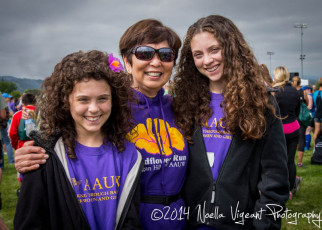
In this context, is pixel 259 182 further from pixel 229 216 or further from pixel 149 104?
pixel 149 104

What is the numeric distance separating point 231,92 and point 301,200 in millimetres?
4069

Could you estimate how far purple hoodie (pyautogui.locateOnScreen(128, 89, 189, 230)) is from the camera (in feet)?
6.72

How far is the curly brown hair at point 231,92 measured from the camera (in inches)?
82.6

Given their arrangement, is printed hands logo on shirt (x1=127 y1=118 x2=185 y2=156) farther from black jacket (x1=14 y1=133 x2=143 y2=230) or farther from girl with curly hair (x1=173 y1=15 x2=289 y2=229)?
black jacket (x1=14 y1=133 x2=143 y2=230)

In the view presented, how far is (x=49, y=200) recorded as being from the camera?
5.58 feet

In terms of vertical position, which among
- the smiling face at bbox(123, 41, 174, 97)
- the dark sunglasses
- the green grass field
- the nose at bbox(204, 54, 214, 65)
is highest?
the dark sunglasses

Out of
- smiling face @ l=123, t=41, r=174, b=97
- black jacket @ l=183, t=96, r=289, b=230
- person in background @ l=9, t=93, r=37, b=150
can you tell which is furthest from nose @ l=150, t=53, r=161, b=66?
person in background @ l=9, t=93, r=37, b=150

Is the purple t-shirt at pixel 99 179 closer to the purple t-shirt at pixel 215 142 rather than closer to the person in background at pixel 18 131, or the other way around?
the purple t-shirt at pixel 215 142

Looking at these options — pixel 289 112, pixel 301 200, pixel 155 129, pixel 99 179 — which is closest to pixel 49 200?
pixel 99 179

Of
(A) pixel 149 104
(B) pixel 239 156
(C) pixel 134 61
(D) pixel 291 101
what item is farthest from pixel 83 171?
(D) pixel 291 101

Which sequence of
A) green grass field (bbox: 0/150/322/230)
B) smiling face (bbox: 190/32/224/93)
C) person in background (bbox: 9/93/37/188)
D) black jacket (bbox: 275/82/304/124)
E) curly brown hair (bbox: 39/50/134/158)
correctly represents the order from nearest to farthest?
1. curly brown hair (bbox: 39/50/134/158)
2. smiling face (bbox: 190/32/224/93)
3. green grass field (bbox: 0/150/322/230)
4. black jacket (bbox: 275/82/304/124)
5. person in background (bbox: 9/93/37/188)

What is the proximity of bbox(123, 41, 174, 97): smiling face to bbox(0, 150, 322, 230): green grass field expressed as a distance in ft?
8.45

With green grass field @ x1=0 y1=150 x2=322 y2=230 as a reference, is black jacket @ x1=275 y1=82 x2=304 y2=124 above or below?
above

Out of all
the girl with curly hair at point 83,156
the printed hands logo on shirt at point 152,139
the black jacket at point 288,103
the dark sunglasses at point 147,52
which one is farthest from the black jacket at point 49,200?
the black jacket at point 288,103
